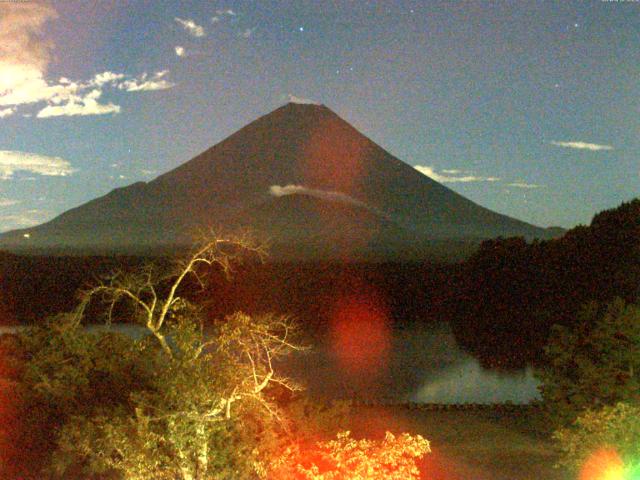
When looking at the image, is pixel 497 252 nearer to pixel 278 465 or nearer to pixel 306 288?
pixel 306 288

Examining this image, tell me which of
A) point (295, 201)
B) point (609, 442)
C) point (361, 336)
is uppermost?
point (295, 201)

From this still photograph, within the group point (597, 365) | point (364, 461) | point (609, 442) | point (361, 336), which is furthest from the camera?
point (361, 336)

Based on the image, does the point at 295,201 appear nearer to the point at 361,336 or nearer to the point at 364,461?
the point at 361,336

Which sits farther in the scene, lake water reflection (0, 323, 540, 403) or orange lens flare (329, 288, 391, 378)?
orange lens flare (329, 288, 391, 378)

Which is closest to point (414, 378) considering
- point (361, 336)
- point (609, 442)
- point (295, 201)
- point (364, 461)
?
point (361, 336)

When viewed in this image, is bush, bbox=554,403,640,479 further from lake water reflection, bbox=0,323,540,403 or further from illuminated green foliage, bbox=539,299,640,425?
lake water reflection, bbox=0,323,540,403

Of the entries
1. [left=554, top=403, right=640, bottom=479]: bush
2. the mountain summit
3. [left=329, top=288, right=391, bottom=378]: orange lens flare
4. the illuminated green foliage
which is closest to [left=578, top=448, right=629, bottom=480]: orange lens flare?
[left=554, top=403, right=640, bottom=479]: bush

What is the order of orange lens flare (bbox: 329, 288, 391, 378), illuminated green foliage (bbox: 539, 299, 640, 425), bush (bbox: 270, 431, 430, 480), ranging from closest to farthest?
bush (bbox: 270, 431, 430, 480)
illuminated green foliage (bbox: 539, 299, 640, 425)
orange lens flare (bbox: 329, 288, 391, 378)
